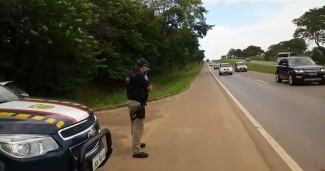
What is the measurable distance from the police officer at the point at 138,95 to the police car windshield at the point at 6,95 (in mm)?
2100

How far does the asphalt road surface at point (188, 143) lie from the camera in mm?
6539

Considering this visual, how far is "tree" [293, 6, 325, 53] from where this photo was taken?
80.4 metres

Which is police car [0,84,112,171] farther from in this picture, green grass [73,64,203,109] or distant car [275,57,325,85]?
distant car [275,57,325,85]

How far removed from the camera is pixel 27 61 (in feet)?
54.2

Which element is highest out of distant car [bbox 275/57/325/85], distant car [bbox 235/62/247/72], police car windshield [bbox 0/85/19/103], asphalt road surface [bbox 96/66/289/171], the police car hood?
police car windshield [bbox 0/85/19/103]

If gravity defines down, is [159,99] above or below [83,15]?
below

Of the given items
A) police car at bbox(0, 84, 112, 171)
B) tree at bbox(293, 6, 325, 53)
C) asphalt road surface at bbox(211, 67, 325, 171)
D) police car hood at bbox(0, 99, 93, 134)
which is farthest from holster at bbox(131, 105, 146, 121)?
tree at bbox(293, 6, 325, 53)

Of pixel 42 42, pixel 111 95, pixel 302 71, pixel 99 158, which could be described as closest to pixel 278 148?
pixel 99 158

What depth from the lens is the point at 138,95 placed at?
23.7ft

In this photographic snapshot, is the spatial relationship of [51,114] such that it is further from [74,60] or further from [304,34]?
[304,34]

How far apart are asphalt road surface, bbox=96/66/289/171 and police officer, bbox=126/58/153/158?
0.79ft

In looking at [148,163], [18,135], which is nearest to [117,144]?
[148,163]

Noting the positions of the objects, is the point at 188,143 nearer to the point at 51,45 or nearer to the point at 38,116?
the point at 38,116

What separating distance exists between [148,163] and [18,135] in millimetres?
3195
